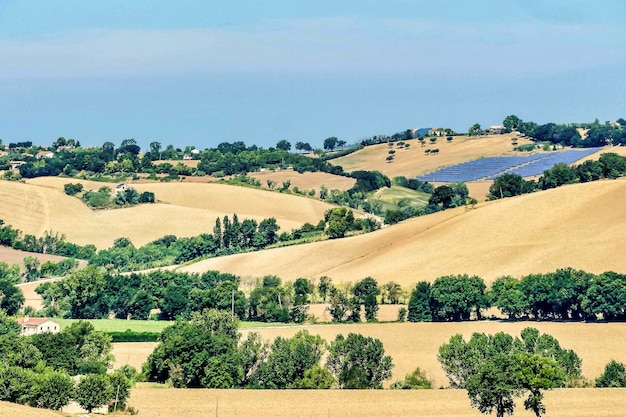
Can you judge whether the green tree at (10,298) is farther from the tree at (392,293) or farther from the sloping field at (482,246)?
the tree at (392,293)

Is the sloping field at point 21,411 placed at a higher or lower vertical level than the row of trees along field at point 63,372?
lower

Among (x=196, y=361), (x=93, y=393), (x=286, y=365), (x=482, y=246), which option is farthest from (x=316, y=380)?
(x=482, y=246)

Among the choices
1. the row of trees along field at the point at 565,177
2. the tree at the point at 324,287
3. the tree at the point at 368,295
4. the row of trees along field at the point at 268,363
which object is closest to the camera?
the row of trees along field at the point at 268,363

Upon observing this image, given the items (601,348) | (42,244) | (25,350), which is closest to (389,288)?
(601,348)

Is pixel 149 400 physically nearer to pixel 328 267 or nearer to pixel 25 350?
pixel 25 350

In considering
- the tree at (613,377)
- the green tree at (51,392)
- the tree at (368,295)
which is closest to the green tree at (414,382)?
the tree at (613,377)

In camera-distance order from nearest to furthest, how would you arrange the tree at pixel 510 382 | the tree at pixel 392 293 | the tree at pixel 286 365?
the tree at pixel 510 382 < the tree at pixel 286 365 < the tree at pixel 392 293

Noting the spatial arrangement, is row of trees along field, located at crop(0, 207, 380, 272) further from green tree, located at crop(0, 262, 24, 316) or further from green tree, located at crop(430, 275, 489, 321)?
green tree, located at crop(430, 275, 489, 321)

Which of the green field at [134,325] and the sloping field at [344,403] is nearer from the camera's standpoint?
the sloping field at [344,403]

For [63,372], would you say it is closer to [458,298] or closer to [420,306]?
Answer: [420,306]
